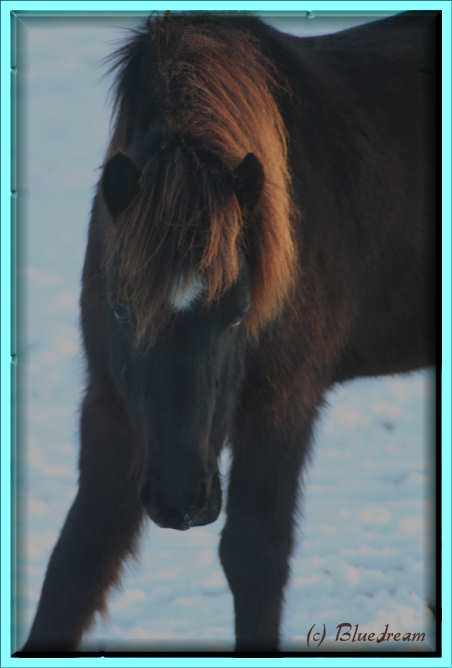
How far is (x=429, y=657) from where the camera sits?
2.17m

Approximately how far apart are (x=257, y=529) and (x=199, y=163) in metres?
0.98

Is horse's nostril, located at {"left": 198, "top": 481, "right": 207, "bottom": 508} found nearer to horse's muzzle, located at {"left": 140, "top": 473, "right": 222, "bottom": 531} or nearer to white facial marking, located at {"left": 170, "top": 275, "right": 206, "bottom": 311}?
horse's muzzle, located at {"left": 140, "top": 473, "right": 222, "bottom": 531}

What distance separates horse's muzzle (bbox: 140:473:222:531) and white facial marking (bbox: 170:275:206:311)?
0.36m

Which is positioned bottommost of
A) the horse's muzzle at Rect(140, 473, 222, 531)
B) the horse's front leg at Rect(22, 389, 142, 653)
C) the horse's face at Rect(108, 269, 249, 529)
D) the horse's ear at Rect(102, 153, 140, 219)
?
the horse's front leg at Rect(22, 389, 142, 653)

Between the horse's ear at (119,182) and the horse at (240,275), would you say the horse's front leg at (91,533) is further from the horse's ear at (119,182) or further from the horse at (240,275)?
the horse's ear at (119,182)

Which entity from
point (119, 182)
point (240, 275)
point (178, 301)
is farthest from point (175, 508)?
point (119, 182)

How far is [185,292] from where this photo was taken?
1.62 meters

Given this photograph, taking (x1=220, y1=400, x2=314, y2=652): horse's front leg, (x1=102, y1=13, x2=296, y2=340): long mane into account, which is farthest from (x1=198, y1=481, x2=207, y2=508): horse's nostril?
(x1=220, y1=400, x2=314, y2=652): horse's front leg

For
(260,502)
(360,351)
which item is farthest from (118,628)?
(360,351)

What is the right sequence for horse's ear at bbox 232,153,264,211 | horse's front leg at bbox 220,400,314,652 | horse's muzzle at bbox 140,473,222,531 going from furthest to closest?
horse's front leg at bbox 220,400,314,652 → horse's ear at bbox 232,153,264,211 → horse's muzzle at bbox 140,473,222,531

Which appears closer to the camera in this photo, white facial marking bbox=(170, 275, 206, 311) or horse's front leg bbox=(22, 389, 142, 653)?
white facial marking bbox=(170, 275, 206, 311)

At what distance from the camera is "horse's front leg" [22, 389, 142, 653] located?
6.93 ft

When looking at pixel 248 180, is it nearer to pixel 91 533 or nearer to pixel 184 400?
pixel 184 400

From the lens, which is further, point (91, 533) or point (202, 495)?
point (91, 533)
